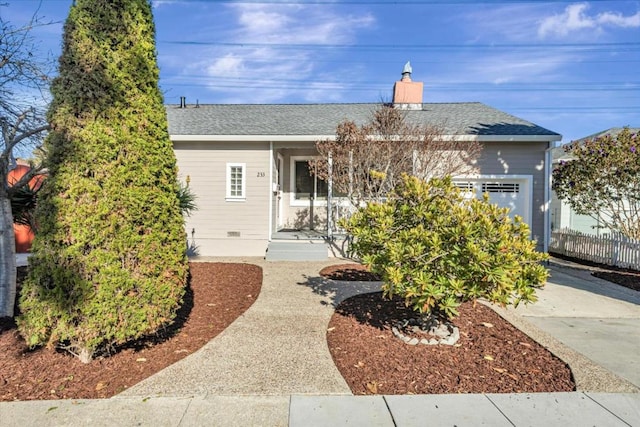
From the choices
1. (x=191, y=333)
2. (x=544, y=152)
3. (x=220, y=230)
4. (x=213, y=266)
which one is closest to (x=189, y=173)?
(x=220, y=230)

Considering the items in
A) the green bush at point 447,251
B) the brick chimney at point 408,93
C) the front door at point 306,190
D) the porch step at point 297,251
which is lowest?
the porch step at point 297,251

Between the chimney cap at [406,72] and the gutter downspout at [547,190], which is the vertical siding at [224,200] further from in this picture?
the gutter downspout at [547,190]

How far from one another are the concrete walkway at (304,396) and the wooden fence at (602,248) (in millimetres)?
Answer: 5716

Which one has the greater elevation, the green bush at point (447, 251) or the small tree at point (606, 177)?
the small tree at point (606, 177)

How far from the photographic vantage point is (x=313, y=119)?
12086 millimetres

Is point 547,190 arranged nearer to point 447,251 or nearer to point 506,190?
point 506,190

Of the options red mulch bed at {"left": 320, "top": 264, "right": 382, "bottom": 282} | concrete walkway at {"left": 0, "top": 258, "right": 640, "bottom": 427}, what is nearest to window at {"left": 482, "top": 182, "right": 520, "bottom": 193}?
red mulch bed at {"left": 320, "top": 264, "right": 382, "bottom": 282}

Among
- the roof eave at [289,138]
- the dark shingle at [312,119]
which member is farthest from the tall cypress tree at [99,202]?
the dark shingle at [312,119]

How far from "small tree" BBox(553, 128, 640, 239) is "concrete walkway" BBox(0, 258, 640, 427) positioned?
6.47 m

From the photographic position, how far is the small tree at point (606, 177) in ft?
31.0

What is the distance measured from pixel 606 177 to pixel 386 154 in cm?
614

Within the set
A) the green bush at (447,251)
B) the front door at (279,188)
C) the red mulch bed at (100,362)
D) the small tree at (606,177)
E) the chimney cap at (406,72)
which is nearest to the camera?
the red mulch bed at (100,362)

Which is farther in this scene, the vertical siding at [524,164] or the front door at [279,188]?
the front door at [279,188]

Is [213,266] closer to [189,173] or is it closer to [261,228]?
[261,228]
